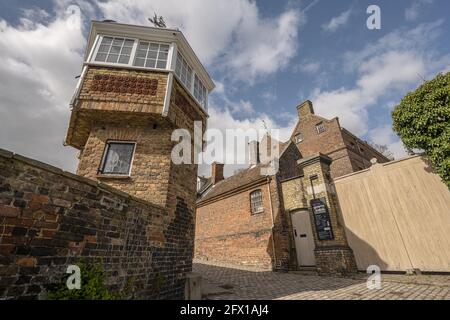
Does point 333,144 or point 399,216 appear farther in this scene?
point 333,144

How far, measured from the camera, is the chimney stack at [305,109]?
21694 mm

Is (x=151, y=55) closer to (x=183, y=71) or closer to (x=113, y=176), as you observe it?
(x=183, y=71)

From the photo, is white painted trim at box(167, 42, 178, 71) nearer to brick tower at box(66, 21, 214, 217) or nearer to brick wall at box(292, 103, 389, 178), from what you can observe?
brick tower at box(66, 21, 214, 217)

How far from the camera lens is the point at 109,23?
7391 mm

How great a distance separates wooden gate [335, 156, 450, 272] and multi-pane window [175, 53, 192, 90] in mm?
8075

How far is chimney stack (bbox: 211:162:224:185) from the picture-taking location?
21.5 metres

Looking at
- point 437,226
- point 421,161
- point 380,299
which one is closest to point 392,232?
point 437,226

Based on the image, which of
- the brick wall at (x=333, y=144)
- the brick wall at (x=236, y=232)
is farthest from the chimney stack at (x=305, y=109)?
the brick wall at (x=236, y=232)

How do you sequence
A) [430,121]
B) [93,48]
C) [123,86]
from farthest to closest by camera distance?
[93,48]
[430,121]
[123,86]

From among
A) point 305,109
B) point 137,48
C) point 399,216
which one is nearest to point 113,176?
point 137,48

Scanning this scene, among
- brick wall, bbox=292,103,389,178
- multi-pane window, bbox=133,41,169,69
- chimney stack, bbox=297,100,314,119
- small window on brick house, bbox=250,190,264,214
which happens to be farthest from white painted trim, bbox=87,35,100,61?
chimney stack, bbox=297,100,314,119

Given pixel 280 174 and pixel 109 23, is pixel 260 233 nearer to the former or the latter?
pixel 280 174

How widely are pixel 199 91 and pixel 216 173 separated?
13.4 m

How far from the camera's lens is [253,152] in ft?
59.9
